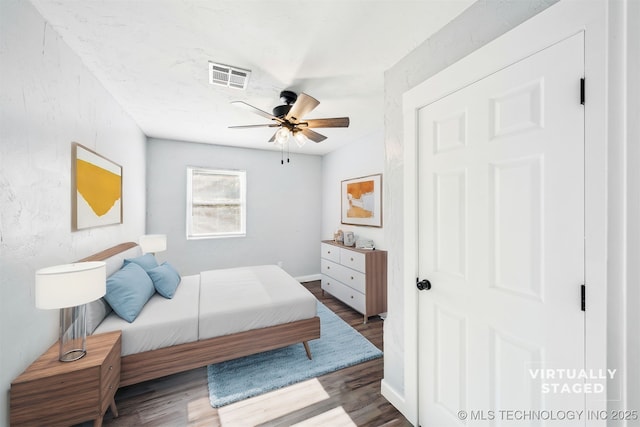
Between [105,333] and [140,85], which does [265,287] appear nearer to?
[105,333]

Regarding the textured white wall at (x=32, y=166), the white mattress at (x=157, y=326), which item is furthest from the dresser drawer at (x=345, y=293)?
the textured white wall at (x=32, y=166)

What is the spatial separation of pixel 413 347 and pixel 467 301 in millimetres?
556

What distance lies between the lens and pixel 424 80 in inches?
65.1

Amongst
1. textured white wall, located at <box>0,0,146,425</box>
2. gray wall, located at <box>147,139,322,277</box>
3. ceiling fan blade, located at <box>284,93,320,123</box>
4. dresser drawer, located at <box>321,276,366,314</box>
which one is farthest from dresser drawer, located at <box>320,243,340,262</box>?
textured white wall, located at <box>0,0,146,425</box>

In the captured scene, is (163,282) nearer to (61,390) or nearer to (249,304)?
(249,304)

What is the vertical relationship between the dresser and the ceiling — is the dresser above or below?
below

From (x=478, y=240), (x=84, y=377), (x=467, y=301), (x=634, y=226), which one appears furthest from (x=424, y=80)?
(x=84, y=377)

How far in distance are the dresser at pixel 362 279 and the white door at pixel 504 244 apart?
1.60 metres

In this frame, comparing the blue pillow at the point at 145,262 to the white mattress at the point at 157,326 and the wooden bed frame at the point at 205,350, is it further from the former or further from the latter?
the white mattress at the point at 157,326

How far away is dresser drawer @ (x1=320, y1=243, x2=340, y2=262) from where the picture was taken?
153 inches

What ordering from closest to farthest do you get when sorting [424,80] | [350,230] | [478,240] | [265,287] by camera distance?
[478,240], [424,80], [265,287], [350,230]

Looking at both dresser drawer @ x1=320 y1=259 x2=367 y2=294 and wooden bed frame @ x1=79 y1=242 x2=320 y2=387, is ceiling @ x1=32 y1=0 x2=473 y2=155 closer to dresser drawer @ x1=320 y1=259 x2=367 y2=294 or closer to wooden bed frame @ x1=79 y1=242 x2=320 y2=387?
wooden bed frame @ x1=79 y1=242 x2=320 y2=387

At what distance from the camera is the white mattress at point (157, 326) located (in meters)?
1.85

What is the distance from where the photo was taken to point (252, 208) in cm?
468
